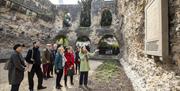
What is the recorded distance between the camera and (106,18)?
26.3 metres

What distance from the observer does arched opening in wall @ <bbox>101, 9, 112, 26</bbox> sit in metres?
26.3

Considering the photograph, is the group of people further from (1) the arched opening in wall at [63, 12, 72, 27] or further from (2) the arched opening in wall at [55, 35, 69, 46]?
(1) the arched opening in wall at [63, 12, 72, 27]

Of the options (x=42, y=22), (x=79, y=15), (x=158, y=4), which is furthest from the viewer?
(x=79, y=15)

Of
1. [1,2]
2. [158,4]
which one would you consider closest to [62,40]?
[1,2]

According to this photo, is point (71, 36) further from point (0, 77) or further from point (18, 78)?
point (18, 78)

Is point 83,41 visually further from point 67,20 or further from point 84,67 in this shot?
point 84,67

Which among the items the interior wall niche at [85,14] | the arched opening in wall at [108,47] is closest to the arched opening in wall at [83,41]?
the arched opening in wall at [108,47]

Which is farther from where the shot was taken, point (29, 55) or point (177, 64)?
point (29, 55)

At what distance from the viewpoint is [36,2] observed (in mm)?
20906

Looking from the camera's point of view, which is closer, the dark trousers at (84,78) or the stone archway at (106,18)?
the dark trousers at (84,78)

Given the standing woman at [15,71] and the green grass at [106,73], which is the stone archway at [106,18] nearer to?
the green grass at [106,73]

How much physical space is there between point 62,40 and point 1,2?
11.7m

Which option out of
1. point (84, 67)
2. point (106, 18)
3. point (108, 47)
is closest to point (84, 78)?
point (84, 67)

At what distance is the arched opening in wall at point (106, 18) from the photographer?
2631 cm
